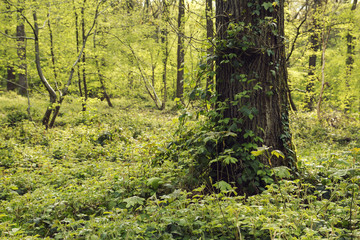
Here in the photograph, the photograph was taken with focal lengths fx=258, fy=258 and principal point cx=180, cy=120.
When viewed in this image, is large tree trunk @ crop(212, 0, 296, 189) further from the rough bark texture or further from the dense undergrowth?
the dense undergrowth

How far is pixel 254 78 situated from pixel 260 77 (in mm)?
84

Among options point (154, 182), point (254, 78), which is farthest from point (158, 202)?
point (254, 78)

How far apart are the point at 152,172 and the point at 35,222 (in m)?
1.68

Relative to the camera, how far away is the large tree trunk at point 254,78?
11.9 feet

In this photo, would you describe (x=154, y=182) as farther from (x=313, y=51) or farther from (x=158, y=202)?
(x=313, y=51)

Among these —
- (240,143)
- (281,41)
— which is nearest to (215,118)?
(240,143)

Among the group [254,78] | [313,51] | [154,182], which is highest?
[313,51]

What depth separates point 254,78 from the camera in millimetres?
3717

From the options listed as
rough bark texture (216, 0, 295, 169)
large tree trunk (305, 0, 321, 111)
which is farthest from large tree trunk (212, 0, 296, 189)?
large tree trunk (305, 0, 321, 111)

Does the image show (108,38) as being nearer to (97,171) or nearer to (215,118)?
(97,171)

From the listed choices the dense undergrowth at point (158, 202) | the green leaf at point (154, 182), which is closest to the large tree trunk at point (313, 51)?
the dense undergrowth at point (158, 202)

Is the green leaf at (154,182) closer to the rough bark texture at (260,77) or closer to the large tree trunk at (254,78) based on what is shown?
the large tree trunk at (254,78)

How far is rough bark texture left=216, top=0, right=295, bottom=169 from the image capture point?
3.65 meters

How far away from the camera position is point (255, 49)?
3660 millimetres
